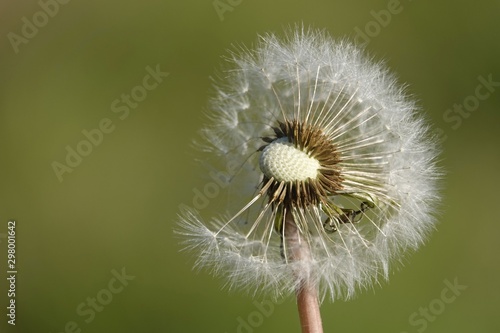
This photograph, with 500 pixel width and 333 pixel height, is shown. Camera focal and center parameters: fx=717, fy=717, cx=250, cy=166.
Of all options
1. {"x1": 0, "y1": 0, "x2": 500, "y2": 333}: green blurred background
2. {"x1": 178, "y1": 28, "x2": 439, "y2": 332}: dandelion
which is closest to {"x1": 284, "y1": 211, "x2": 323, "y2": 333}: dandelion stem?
{"x1": 178, "y1": 28, "x2": 439, "y2": 332}: dandelion

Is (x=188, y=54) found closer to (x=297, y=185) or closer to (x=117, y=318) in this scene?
(x=117, y=318)

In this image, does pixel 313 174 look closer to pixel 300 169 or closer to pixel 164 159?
pixel 300 169

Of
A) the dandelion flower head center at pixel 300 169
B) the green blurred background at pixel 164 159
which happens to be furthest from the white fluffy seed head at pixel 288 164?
the green blurred background at pixel 164 159

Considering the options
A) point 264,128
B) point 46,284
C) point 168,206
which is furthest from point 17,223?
point 264,128

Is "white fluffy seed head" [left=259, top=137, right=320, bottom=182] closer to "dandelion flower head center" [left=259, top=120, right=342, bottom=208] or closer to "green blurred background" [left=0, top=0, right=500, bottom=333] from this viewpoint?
"dandelion flower head center" [left=259, top=120, right=342, bottom=208]

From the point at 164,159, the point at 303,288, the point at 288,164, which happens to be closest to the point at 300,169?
the point at 288,164

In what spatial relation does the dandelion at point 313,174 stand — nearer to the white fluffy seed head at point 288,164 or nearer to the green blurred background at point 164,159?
the white fluffy seed head at point 288,164
